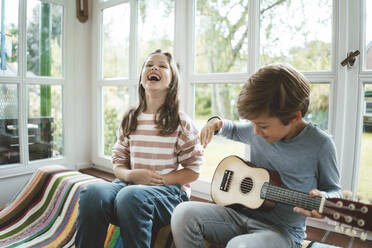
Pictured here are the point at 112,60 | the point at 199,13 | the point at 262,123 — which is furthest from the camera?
the point at 112,60

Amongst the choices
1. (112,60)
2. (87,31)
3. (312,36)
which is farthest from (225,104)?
(87,31)

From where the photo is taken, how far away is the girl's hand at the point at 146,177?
1287mm

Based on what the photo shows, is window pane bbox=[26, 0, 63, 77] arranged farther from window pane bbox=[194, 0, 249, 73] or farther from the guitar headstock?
the guitar headstock

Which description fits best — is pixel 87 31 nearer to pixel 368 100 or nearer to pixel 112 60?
pixel 112 60

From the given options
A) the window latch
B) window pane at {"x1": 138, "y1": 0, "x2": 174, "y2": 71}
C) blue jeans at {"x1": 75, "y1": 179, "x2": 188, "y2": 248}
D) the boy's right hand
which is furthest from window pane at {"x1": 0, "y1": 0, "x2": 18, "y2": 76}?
the window latch

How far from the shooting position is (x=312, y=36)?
1460mm

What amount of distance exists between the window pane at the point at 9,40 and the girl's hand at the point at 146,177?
4.99 feet

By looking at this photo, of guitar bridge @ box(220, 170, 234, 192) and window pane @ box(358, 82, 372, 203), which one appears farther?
window pane @ box(358, 82, 372, 203)

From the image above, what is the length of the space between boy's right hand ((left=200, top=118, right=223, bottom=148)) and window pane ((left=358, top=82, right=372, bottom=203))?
0.72 metres

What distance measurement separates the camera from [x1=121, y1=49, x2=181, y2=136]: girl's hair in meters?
1.40

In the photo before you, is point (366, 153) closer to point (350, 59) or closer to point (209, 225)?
point (350, 59)

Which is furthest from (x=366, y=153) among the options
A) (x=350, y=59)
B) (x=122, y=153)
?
(x=122, y=153)

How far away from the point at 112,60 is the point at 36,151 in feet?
3.28

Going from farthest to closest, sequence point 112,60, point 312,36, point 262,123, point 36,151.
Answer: point 112,60 → point 36,151 → point 312,36 → point 262,123
